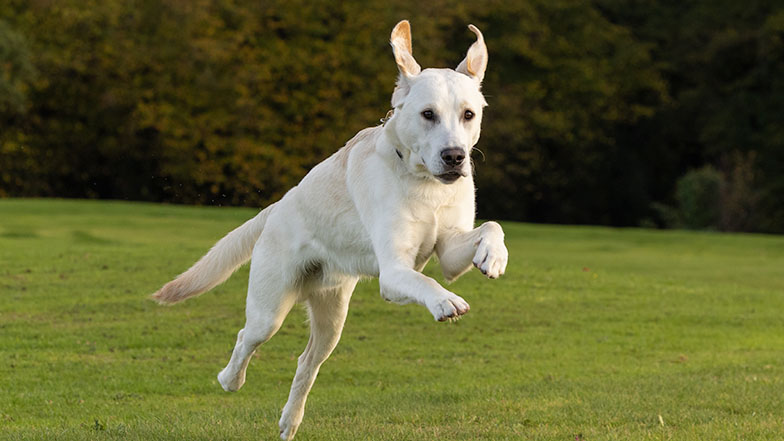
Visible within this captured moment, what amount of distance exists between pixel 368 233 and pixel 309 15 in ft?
103

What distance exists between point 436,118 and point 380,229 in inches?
26.3

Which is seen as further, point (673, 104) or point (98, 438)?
point (673, 104)

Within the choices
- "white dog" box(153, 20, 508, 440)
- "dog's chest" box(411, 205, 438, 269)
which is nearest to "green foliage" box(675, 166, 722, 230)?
"white dog" box(153, 20, 508, 440)

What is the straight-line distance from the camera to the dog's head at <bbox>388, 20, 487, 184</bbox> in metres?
5.18

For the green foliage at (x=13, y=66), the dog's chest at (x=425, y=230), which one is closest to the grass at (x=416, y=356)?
the dog's chest at (x=425, y=230)

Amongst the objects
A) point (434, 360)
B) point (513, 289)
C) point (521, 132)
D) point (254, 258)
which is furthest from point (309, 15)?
point (254, 258)

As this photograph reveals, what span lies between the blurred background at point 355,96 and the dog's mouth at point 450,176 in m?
26.6

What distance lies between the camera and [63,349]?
10.5 m

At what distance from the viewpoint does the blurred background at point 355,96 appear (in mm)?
34500

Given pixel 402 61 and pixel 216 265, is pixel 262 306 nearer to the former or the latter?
pixel 216 265

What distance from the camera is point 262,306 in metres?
6.42

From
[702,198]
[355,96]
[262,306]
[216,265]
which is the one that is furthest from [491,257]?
[355,96]

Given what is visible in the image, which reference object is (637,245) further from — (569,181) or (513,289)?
(569,181)

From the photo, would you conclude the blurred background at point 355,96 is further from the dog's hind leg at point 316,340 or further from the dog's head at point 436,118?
the dog's head at point 436,118
